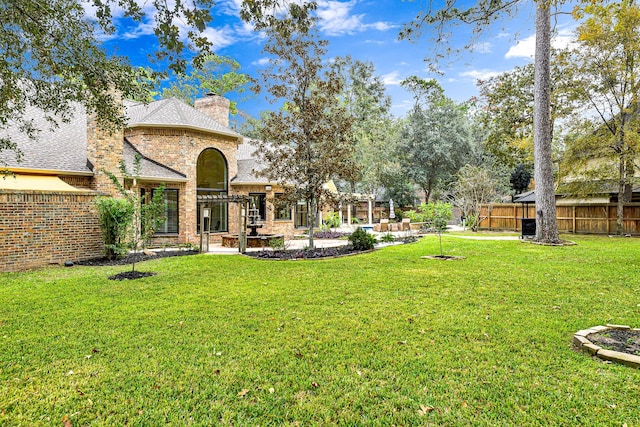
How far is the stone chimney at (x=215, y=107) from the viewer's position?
1972 centimetres

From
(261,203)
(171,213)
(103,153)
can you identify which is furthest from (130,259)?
(261,203)

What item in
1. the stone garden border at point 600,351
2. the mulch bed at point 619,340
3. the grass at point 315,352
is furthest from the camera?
the mulch bed at point 619,340

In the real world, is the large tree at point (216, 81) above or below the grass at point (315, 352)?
above

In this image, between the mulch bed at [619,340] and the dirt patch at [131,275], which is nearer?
the mulch bed at [619,340]

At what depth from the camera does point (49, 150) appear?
1213 centimetres

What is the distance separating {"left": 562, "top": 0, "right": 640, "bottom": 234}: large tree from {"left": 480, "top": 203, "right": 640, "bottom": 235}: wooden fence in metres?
1.31

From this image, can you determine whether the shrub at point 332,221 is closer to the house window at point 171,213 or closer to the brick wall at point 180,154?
the brick wall at point 180,154

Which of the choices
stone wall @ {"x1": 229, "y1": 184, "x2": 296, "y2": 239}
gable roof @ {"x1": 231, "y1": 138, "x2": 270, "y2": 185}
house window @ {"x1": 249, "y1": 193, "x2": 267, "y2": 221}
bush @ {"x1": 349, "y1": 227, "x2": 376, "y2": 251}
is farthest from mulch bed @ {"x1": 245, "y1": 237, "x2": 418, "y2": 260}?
house window @ {"x1": 249, "y1": 193, "x2": 267, "y2": 221}

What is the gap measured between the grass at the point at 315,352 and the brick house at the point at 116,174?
2356 mm

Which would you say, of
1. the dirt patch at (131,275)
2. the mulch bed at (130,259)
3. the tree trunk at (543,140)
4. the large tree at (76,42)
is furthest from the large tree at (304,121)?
the tree trunk at (543,140)

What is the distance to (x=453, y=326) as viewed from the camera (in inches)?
183

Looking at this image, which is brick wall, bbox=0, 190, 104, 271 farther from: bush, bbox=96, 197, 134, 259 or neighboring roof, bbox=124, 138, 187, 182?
neighboring roof, bbox=124, 138, 187, 182

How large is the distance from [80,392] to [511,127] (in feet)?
80.5

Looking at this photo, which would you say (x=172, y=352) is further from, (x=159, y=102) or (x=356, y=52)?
(x=356, y=52)
